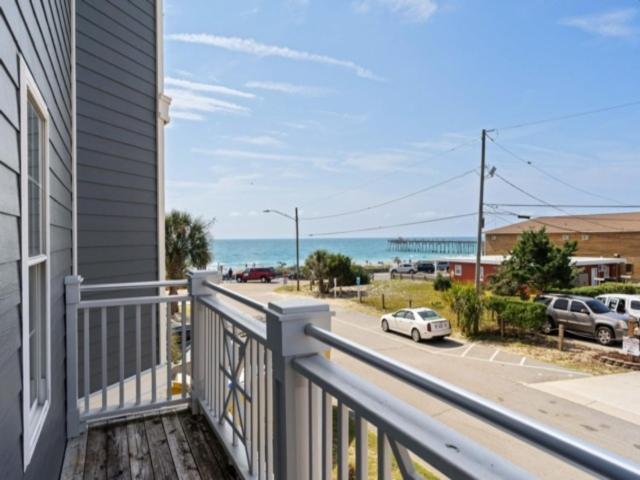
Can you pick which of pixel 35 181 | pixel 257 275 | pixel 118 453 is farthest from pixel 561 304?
pixel 257 275

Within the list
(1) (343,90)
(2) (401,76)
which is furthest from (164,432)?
(1) (343,90)

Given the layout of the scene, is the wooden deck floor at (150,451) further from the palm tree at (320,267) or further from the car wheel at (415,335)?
the palm tree at (320,267)

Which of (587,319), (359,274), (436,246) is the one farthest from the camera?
(436,246)

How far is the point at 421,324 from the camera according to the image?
40.5 feet

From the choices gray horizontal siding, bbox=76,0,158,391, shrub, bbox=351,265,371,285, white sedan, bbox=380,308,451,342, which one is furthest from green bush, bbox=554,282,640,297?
gray horizontal siding, bbox=76,0,158,391

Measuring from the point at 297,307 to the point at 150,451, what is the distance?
1713mm

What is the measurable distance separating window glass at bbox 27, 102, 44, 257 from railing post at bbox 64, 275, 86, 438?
772 mm

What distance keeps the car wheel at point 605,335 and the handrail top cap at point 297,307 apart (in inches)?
524

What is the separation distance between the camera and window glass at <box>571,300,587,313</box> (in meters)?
12.3

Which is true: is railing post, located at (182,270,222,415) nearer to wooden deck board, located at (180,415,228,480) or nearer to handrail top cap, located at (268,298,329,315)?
wooden deck board, located at (180,415,228,480)

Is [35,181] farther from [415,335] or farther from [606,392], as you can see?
[415,335]

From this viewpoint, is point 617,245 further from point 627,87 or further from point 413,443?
point 413,443

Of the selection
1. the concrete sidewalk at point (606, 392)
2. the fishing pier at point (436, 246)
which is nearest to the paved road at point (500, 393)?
the concrete sidewalk at point (606, 392)

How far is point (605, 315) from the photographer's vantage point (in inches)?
462
